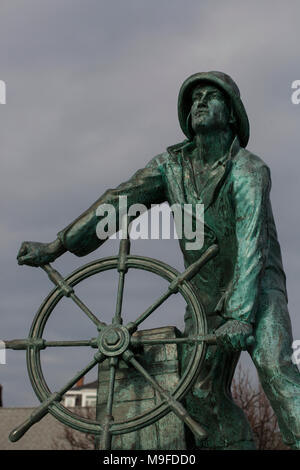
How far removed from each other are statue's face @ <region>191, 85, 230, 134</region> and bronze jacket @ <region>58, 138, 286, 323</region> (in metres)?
0.16

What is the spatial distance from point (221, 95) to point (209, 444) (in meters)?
1.79

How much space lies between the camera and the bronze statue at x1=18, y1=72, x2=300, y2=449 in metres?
3.87

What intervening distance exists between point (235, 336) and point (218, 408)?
633 millimetres

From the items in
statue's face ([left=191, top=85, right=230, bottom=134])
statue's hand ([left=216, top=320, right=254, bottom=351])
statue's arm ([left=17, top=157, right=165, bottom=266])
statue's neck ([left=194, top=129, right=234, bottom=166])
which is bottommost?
statue's hand ([left=216, top=320, right=254, bottom=351])

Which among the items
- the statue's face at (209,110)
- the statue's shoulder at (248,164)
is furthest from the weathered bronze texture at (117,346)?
Answer: the statue's face at (209,110)

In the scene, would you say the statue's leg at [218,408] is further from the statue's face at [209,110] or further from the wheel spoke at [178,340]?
the statue's face at [209,110]

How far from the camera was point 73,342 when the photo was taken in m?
3.95

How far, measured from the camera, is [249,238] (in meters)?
4.00

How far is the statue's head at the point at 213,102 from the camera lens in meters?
4.28

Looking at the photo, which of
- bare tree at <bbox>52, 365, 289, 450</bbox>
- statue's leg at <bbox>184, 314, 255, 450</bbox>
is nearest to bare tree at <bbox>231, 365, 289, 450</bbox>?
bare tree at <bbox>52, 365, 289, 450</bbox>

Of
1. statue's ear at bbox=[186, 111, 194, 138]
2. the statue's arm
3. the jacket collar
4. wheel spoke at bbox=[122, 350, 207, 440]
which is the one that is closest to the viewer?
wheel spoke at bbox=[122, 350, 207, 440]

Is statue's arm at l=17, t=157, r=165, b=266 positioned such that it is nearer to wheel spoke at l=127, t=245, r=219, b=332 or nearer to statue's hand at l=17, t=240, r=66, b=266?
statue's hand at l=17, t=240, r=66, b=266

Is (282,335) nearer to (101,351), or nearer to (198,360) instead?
(198,360)

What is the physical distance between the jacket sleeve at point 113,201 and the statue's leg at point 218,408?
2.66ft
